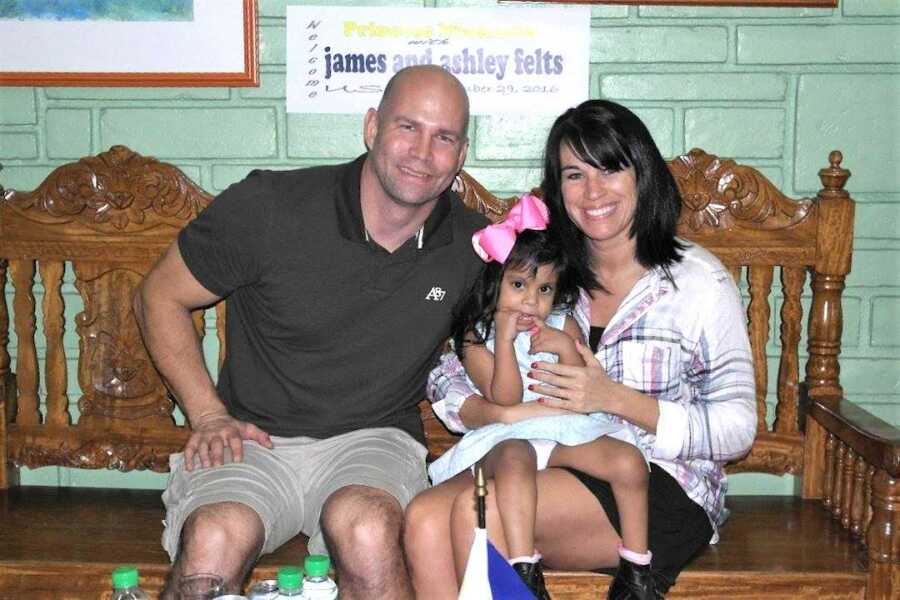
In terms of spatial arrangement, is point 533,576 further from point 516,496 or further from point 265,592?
point 265,592

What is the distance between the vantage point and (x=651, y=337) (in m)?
2.30

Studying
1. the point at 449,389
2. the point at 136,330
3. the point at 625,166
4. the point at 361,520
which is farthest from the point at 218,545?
the point at 625,166

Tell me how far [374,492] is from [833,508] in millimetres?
1130

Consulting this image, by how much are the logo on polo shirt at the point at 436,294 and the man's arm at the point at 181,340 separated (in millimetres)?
483

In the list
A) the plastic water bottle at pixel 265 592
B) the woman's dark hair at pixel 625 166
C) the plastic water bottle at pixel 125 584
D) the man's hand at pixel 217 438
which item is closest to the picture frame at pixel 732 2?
the woman's dark hair at pixel 625 166

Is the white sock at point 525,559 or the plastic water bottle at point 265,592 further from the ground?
the plastic water bottle at point 265,592

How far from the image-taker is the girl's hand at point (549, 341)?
226cm

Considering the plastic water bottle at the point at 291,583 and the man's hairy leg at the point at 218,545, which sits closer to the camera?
the plastic water bottle at the point at 291,583

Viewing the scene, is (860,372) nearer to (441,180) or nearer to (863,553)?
(863,553)

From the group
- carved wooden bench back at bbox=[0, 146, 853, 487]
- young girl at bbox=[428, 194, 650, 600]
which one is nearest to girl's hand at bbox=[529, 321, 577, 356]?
young girl at bbox=[428, 194, 650, 600]

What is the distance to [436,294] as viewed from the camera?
241 cm

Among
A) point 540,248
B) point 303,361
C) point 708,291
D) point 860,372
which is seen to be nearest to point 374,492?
point 303,361

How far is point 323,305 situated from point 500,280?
1.32 ft

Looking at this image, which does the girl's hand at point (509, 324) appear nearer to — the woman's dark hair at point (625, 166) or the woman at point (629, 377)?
the woman at point (629, 377)
